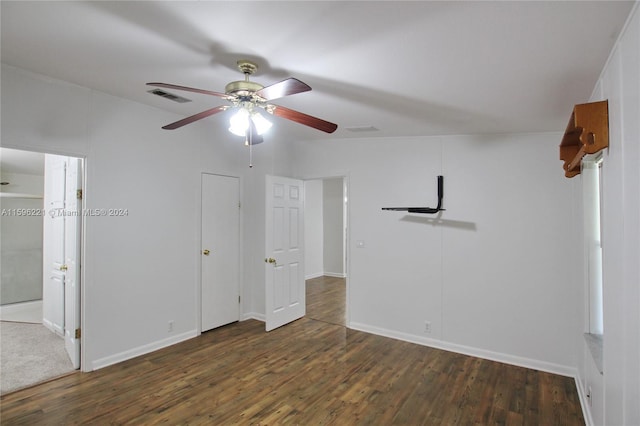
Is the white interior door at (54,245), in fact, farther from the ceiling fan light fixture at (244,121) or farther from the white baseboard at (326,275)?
the white baseboard at (326,275)

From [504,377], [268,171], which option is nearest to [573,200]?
[504,377]

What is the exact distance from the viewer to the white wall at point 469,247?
3.41m

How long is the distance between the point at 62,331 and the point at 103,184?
212 cm

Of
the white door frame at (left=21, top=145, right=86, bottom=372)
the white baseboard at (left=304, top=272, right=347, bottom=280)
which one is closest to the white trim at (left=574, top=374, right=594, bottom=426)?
the white door frame at (left=21, top=145, right=86, bottom=372)

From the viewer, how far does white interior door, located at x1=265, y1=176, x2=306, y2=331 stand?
441cm

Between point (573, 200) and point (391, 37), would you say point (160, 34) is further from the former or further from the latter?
point (573, 200)

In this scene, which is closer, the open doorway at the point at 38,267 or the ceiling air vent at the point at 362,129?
the open doorway at the point at 38,267

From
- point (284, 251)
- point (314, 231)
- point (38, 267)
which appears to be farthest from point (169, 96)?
point (314, 231)

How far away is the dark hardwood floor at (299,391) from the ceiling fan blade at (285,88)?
Answer: 90.7 inches

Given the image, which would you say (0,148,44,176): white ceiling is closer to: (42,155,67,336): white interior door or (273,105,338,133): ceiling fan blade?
(42,155,67,336): white interior door

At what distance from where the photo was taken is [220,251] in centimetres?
447

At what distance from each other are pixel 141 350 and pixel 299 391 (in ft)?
6.01

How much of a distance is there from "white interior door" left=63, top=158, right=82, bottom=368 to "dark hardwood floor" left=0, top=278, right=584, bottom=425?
0.40 metres

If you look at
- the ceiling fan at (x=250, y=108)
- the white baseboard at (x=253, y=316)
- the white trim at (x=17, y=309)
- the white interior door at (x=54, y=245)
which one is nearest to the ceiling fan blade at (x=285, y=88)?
the ceiling fan at (x=250, y=108)
